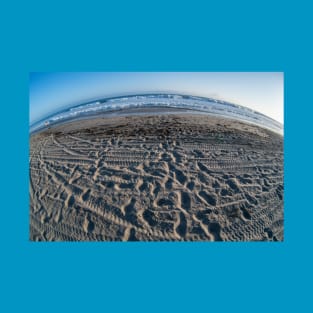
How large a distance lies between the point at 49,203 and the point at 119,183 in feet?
3.84

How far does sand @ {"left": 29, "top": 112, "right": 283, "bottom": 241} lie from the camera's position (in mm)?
4191

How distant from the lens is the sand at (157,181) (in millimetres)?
4191

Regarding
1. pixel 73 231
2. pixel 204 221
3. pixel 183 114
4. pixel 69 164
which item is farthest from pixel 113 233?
pixel 183 114

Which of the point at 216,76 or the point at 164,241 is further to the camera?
the point at 216,76

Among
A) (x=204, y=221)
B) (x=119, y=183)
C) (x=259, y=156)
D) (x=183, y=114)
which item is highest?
(x=183, y=114)

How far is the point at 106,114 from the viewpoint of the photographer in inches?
259

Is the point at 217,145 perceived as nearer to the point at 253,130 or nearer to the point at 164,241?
the point at 253,130

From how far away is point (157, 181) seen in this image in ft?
16.0

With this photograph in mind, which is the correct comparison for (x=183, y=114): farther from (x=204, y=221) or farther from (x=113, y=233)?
(x=113, y=233)

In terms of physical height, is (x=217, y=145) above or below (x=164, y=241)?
above

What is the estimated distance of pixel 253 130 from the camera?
19.4ft

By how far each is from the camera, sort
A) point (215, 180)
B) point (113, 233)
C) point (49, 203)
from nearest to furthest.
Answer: point (113, 233) < point (49, 203) < point (215, 180)

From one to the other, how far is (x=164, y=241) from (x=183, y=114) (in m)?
3.30

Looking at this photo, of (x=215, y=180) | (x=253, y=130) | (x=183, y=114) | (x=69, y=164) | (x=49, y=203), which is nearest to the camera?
(x=49, y=203)
